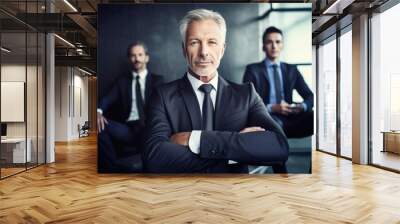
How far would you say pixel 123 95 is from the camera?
6.65 metres

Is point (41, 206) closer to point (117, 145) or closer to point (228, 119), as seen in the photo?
point (117, 145)

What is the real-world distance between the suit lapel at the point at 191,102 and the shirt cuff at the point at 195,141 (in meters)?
0.08

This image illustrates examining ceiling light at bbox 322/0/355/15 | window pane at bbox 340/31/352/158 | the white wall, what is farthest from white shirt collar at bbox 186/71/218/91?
the white wall

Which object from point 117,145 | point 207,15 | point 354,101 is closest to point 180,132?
point 117,145

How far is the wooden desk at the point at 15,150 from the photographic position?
21.6 feet

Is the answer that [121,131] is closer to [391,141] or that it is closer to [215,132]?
[215,132]

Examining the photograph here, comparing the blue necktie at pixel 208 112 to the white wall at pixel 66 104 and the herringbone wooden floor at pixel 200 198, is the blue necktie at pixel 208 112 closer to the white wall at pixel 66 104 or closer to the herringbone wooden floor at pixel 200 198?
the herringbone wooden floor at pixel 200 198

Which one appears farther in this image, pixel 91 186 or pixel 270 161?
pixel 270 161

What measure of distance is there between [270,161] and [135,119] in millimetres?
2411

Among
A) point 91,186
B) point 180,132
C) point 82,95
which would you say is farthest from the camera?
point 82,95

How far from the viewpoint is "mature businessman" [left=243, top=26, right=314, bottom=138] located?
21.5 ft

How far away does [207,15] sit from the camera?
6.66 m

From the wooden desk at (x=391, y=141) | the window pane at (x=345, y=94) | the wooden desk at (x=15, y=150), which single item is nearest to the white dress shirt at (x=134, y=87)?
the wooden desk at (x=15, y=150)

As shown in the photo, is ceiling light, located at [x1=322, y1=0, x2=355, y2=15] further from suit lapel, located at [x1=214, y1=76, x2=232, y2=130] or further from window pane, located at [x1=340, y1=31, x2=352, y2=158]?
suit lapel, located at [x1=214, y1=76, x2=232, y2=130]
